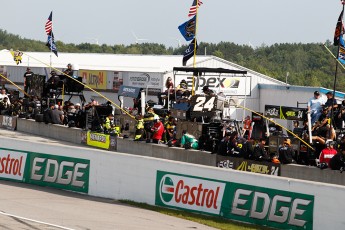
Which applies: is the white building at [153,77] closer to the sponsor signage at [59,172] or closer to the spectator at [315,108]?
the spectator at [315,108]

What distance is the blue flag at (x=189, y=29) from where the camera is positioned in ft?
108

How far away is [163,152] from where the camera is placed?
27750 millimetres

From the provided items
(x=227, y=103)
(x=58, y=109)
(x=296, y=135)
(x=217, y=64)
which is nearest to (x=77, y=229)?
(x=296, y=135)

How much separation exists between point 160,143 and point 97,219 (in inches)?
386

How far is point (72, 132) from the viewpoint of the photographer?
33.6 metres

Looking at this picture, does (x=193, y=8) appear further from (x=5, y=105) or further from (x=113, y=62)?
(x=113, y=62)

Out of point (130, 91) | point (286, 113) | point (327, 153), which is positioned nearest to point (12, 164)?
point (130, 91)

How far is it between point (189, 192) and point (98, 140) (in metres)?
11.9

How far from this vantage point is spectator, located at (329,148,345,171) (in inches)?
831

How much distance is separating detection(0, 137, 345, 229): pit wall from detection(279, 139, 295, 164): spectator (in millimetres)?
3684

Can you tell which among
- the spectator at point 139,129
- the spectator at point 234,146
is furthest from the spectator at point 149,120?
the spectator at point 234,146

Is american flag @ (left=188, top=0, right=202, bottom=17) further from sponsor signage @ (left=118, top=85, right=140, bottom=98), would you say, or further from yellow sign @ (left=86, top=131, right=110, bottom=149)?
yellow sign @ (left=86, top=131, right=110, bottom=149)

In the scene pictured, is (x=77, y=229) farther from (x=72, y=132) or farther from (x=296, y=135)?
(x=72, y=132)

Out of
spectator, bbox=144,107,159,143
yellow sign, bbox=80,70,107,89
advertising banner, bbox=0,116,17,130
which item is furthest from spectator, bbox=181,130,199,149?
yellow sign, bbox=80,70,107,89
